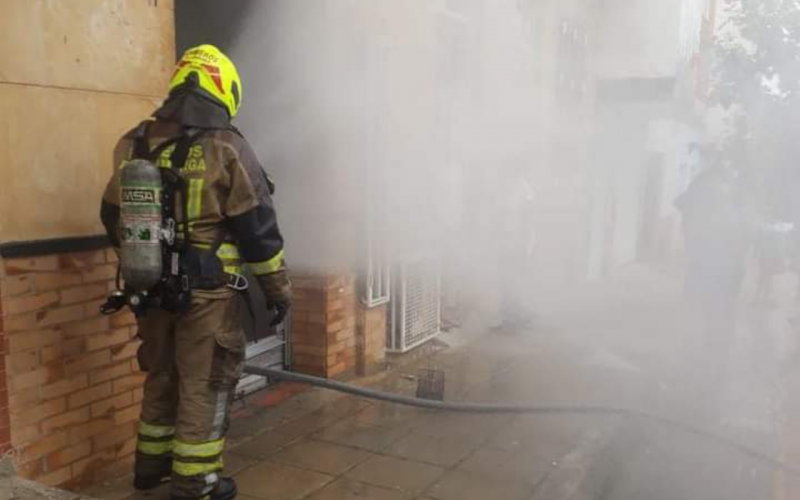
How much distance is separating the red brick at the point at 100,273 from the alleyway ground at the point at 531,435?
3.06ft

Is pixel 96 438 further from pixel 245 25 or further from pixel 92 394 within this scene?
pixel 245 25

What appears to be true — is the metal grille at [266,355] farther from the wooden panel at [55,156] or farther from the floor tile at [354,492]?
the wooden panel at [55,156]

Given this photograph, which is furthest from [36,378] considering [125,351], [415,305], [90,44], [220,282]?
[415,305]

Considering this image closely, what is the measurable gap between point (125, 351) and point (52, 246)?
643 mm

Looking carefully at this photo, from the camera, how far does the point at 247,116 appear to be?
16.0 feet

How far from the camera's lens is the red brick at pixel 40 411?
9.67 feet

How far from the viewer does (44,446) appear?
10.1ft

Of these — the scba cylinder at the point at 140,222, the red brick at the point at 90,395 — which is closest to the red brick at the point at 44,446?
the red brick at the point at 90,395

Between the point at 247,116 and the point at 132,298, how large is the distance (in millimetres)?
2349

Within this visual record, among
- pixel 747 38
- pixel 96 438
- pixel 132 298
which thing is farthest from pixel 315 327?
pixel 747 38

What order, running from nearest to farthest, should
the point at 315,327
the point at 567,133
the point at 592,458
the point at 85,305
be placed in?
the point at 85,305, the point at 592,458, the point at 315,327, the point at 567,133

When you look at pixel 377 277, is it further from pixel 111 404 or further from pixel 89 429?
pixel 89 429

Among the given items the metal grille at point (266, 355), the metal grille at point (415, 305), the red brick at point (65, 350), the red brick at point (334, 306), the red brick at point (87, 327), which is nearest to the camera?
the red brick at point (65, 350)

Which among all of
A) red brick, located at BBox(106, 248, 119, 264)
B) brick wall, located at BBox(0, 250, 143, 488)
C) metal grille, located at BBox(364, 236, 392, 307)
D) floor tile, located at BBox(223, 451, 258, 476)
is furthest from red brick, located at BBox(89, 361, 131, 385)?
metal grille, located at BBox(364, 236, 392, 307)
